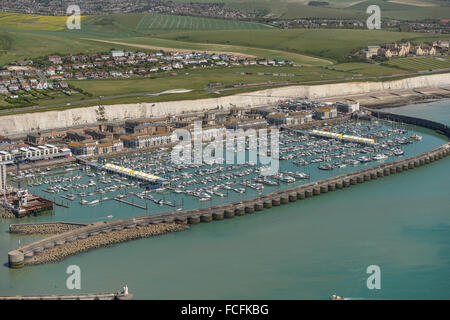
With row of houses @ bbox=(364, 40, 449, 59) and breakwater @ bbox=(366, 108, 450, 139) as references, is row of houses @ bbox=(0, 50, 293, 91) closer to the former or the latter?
row of houses @ bbox=(364, 40, 449, 59)

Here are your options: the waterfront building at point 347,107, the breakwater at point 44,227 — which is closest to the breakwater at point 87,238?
the breakwater at point 44,227

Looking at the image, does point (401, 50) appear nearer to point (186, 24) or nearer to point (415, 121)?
point (415, 121)

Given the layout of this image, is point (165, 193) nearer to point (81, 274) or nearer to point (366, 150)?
point (81, 274)

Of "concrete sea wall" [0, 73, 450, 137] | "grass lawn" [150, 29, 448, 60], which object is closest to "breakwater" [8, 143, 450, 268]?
"concrete sea wall" [0, 73, 450, 137]

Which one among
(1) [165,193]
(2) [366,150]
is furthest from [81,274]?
(2) [366,150]

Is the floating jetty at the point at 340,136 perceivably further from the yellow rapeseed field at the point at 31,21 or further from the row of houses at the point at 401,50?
the yellow rapeseed field at the point at 31,21
